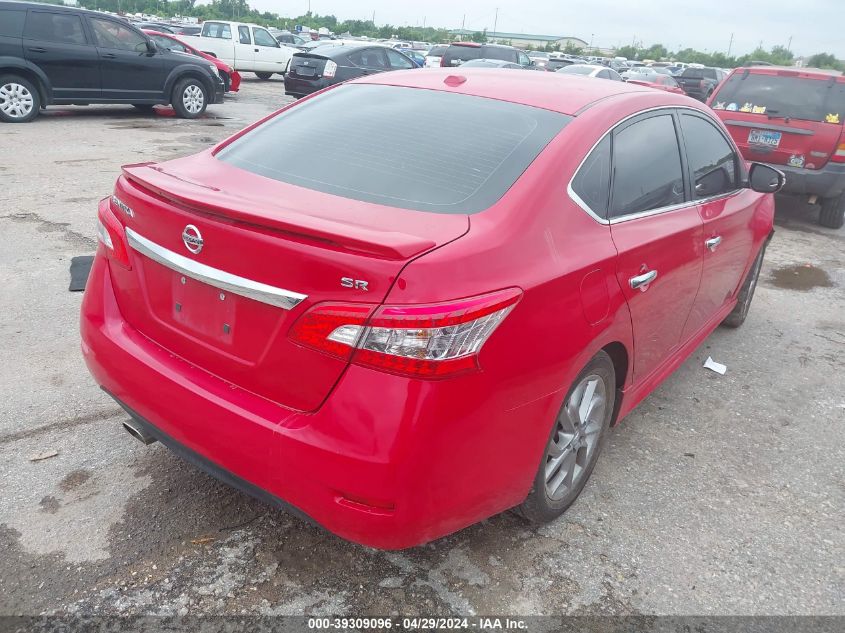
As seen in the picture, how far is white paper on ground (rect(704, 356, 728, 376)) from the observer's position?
454 cm

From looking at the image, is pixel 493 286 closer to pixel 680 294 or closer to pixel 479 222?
pixel 479 222

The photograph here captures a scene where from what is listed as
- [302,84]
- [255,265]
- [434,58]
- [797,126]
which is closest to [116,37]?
[302,84]

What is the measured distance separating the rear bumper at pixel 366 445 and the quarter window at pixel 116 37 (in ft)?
35.7

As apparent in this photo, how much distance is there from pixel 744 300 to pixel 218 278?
4174 mm

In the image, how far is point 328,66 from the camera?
15516 mm

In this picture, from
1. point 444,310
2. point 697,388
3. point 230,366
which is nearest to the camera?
point 444,310

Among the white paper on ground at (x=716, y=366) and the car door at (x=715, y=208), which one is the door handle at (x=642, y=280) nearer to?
the car door at (x=715, y=208)

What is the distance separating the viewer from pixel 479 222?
2.27 metres

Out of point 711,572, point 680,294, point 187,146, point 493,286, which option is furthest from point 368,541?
point 187,146

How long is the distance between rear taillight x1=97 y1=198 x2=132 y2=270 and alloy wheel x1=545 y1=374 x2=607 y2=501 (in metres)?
1.68

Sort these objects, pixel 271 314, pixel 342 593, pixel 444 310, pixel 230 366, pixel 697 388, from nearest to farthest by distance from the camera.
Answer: pixel 444 310, pixel 271 314, pixel 230 366, pixel 342 593, pixel 697 388

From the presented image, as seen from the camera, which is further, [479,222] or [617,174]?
[617,174]

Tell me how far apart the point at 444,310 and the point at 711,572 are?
5.20ft

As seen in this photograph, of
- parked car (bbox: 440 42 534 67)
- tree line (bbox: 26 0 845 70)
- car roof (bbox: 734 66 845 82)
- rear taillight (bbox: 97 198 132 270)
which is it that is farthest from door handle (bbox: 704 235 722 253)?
tree line (bbox: 26 0 845 70)
